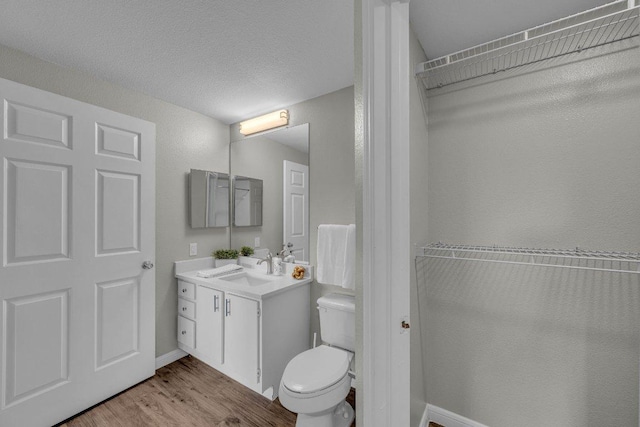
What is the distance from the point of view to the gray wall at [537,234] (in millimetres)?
1196

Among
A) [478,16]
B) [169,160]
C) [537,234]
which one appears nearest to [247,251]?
[169,160]

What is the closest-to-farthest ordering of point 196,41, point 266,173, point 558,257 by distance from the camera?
point 558,257
point 196,41
point 266,173

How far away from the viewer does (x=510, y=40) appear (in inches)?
57.2

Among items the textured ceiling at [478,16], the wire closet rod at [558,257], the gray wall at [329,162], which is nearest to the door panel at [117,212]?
the gray wall at [329,162]

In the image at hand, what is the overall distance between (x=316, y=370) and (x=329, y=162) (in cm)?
146

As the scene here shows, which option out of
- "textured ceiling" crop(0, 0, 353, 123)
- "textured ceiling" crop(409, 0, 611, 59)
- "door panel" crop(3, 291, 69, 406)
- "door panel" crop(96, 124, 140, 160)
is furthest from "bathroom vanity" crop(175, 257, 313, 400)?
"textured ceiling" crop(409, 0, 611, 59)

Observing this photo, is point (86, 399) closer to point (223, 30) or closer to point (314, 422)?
point (314, 422)

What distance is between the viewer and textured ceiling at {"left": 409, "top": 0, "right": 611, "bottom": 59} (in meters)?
1.22

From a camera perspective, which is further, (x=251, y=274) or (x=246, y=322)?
(x=251, y=274)

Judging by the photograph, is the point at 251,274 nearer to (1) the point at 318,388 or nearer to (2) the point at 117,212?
(2) the point at 117,212

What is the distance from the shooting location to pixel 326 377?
1.41 m

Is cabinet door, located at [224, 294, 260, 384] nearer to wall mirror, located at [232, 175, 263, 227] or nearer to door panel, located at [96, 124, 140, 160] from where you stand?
wall mirror, located at [232, 175, 263, 227]

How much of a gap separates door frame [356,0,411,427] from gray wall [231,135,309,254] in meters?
1.45

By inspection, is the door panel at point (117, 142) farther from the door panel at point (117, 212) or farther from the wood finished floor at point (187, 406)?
the wood finished floor at point (187, 406)
